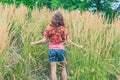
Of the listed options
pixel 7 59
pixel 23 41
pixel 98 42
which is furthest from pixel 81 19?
pixel 7 59

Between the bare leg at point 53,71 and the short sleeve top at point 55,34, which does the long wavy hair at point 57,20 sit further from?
the bare leg at point 53,71

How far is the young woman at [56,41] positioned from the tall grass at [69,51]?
0.27 m

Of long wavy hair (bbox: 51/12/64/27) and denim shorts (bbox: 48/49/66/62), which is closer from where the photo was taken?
denim shorts (bbox: 48/49/66/62)

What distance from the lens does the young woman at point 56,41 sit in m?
6.61

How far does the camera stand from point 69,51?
7078mm

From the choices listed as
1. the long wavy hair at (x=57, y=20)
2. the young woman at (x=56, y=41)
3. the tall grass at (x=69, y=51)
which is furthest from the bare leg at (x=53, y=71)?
the long wavy hair at (x=57, y=20)

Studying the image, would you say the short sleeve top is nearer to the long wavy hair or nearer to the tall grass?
the long wavy hair

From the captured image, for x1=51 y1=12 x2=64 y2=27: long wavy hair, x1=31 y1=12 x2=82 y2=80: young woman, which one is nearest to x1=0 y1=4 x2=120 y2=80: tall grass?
x1=31 y1=12 x2=82 y2=80: young woman

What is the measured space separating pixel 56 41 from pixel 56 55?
22 centimetres

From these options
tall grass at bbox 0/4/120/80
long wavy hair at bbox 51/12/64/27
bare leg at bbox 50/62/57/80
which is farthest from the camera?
long wavy hair at bbox 51/12/64/27

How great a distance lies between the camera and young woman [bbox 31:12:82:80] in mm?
6605

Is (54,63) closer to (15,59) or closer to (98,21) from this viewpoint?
(15,59)

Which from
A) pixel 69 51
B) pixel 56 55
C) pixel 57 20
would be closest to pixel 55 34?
pixel 57 20

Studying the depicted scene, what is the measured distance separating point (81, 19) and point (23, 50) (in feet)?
5.38
